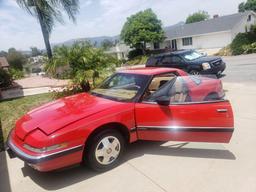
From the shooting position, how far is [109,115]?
154 inches

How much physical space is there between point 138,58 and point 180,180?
35.1 metres

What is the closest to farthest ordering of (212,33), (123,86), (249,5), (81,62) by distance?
(123,86) < (81,62) < (212,33) < (249,5)

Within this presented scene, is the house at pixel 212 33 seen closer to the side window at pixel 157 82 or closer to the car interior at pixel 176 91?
the side window at pixel 157 82

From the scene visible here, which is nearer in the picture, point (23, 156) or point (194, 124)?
point (23, 156)

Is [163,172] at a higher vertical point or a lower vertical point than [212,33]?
lower

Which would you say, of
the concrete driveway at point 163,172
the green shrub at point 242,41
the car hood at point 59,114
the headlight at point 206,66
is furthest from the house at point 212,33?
the car hood at point 59,114

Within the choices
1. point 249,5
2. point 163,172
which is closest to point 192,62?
point 163,172

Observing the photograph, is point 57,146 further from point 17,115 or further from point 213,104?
point 17,115

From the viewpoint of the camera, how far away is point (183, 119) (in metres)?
4.09

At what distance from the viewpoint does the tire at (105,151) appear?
3801 mm

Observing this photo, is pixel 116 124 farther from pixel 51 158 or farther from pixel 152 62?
pixel 152 62

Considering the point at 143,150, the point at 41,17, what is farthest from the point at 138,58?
the point at 143,150

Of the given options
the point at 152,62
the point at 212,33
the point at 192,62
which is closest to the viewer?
the point at 192,62

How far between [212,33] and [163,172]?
1429 inches
